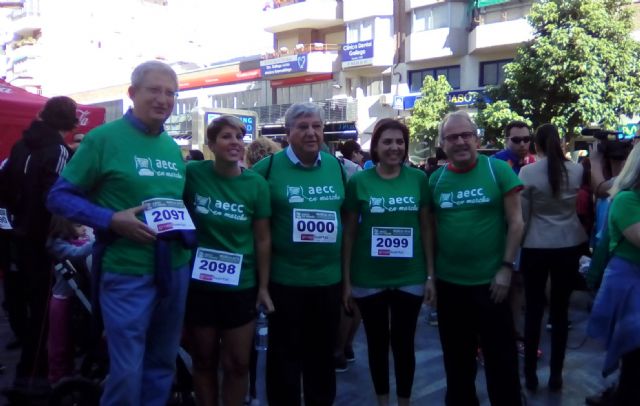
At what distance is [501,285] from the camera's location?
3.82m

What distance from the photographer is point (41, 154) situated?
4.54 meters

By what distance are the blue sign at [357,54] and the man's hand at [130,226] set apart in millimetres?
34329

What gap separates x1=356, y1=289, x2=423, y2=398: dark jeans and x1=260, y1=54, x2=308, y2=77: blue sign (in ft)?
119

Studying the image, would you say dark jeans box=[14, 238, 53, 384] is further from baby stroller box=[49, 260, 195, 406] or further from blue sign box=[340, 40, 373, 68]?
blue sign box=[340, 40, 373, 68]

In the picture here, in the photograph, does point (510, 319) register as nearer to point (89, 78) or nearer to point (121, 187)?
point (121, 187)

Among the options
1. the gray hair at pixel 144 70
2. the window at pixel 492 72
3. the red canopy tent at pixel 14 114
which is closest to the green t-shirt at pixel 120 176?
the gray hair at pixel 144 70

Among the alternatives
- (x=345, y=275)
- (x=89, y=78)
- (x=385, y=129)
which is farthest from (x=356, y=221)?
(x=89, y=78)

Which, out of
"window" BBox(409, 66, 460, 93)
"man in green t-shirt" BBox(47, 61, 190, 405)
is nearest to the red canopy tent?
"man in green t-shirt" BBox(47, 61, 190, 405)

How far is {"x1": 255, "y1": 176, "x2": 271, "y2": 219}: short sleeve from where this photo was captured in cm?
368

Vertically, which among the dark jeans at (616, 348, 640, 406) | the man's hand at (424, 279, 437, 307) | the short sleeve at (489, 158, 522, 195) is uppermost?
the short sleeve at (489, 158, 522, 195)

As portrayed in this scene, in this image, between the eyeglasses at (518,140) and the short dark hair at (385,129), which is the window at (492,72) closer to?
the eyeglasses at (518,140)

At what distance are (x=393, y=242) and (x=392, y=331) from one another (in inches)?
22.2

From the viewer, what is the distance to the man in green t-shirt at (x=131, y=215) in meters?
3.12

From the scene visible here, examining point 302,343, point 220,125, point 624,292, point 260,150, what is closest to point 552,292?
point 624,292
